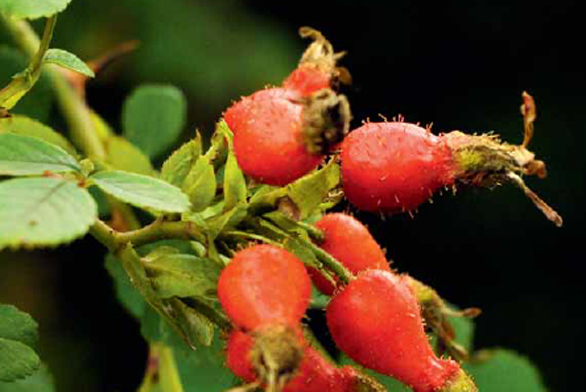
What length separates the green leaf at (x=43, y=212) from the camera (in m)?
1.11

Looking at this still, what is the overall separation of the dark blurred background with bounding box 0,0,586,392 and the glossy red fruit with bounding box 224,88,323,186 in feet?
11.2

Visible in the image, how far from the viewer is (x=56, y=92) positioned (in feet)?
8.00

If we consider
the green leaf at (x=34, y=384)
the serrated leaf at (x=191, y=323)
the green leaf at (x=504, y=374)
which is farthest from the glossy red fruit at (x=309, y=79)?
the green leaf at (x=504, y=374)

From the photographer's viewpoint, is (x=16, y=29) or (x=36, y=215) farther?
(x=16, y=29)

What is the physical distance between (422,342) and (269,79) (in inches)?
141

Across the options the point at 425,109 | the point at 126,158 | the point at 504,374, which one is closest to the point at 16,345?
the point at 126,158

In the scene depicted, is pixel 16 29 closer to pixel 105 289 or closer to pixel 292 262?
pixel 292 262

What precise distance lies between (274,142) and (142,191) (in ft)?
0.65

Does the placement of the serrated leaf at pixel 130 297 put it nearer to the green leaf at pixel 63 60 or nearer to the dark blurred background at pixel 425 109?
the green leaf at pixel 63 60

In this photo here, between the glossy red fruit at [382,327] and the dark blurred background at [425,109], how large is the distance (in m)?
3.41

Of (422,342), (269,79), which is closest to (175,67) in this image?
(269,79)

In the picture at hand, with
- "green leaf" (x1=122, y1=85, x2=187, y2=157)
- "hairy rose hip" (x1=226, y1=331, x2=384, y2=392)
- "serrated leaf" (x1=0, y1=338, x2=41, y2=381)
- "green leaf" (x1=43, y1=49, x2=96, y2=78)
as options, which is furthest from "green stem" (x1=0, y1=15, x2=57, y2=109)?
"green leaf" (x1=122, y1=85, x2=187, y2=157)

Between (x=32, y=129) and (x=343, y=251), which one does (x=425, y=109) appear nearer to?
(x=32, y=129)

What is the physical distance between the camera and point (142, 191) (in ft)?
4.38
